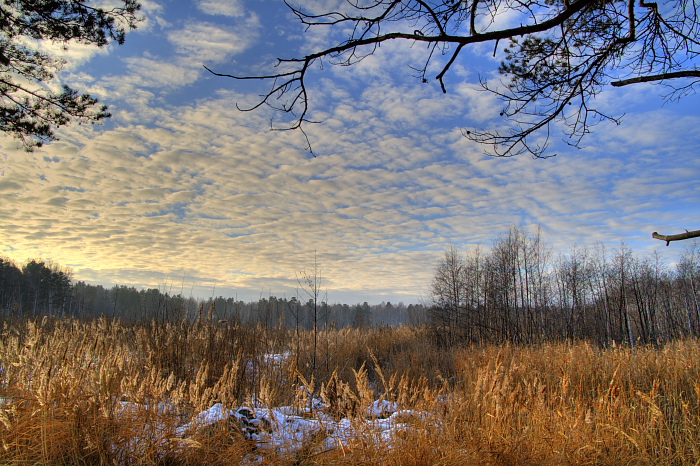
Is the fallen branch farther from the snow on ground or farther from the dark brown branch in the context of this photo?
the snow on ground

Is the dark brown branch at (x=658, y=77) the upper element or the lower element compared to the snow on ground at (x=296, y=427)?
upper

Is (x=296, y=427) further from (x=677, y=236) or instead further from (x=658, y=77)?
(x=658, y=77)

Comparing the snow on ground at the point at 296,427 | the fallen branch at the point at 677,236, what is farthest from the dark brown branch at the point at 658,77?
the snow on ground at the point at 296,427

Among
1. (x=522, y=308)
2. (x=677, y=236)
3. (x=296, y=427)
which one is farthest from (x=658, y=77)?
(x=522, y=308)

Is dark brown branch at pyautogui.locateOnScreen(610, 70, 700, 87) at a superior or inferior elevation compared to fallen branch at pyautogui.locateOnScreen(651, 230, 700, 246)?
superior

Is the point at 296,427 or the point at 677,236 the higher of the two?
the point at 677,236

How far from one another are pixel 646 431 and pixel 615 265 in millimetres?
33674

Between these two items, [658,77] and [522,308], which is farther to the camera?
[522,308]

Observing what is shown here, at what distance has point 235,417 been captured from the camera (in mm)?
3734

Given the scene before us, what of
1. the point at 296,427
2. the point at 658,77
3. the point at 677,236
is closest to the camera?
the point at 677,236

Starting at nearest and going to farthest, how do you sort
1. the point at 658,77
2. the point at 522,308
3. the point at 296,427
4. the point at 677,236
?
the point at 677,236
the point at 658,77
the point at 296,427
the point at 522,308

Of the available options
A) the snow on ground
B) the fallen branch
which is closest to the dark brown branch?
the fallen branch

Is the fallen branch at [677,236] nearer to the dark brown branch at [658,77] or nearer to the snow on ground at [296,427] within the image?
the dark brown branch at [658,77]

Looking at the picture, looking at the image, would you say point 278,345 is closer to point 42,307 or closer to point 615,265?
point 615,265
